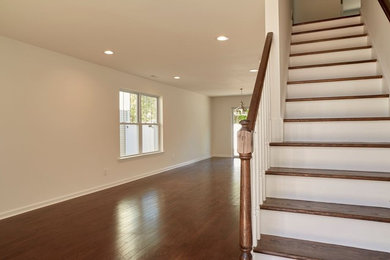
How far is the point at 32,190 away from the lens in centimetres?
379

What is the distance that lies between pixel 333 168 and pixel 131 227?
7.46 ft

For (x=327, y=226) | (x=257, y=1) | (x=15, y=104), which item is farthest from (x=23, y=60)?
(x=327, y=226)

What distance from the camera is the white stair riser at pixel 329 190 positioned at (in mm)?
1716

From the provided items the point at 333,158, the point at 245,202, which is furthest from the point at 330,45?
the point at 245,202

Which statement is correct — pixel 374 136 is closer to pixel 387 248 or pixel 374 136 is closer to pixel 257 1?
pixel 387 248

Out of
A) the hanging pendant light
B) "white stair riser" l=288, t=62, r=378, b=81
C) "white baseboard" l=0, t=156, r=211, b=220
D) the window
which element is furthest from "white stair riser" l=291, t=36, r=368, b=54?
the hanging pendant light

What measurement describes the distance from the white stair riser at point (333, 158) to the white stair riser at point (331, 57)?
1.52 meters

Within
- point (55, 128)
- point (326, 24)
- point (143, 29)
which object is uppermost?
point (326, 24)

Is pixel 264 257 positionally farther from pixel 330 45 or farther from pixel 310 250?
pixel 330 45

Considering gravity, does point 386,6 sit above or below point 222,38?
below

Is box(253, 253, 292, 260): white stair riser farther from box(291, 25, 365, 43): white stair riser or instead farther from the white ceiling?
box(291, 25, 365, 43): white stair riser

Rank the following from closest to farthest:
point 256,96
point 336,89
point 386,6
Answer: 1. point 256,96
2. point 386,6
3. point 336,89

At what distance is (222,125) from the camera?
405 inches

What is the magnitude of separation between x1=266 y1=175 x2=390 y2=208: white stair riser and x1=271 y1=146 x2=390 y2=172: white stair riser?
0.79 feet
